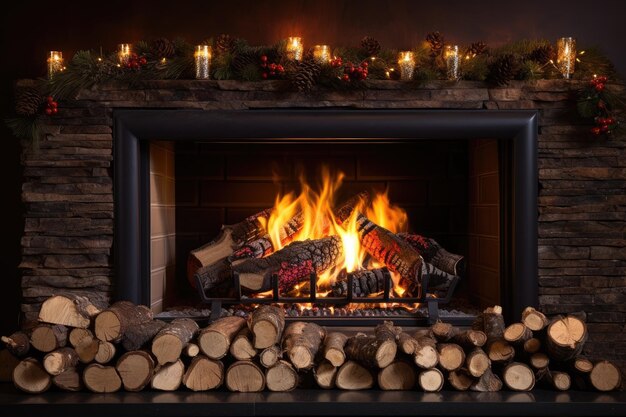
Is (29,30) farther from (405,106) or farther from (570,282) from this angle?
(570,282)

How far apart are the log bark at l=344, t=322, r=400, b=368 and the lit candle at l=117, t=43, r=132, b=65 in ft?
4.06

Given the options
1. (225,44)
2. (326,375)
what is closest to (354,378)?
(326,375)

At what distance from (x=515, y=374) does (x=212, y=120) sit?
4.14ft

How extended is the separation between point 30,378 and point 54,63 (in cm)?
111

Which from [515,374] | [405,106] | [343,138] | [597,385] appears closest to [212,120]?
[343,138]

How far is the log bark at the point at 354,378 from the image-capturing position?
200cm

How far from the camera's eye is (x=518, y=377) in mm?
1988

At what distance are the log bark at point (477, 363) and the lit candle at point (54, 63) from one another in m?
1.66

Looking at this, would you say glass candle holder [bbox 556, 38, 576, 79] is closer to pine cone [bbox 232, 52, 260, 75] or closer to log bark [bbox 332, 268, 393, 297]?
log bark [bbox 332, 268, 393, 297]

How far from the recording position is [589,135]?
2490 mm

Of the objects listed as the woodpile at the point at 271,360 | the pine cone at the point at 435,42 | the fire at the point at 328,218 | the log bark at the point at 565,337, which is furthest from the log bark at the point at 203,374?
the pine cone at the point at 435,42

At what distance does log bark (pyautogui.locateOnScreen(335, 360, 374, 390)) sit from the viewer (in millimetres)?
1996

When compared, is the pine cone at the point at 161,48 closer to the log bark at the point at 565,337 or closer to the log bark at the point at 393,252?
the log bark at the point at 393,252

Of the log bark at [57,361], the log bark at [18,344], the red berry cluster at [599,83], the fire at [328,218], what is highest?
the red berry cluster at [599,83]
